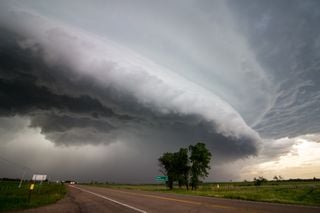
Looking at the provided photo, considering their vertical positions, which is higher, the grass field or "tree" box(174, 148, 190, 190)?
"tree" box(174, 148, 190, 190)

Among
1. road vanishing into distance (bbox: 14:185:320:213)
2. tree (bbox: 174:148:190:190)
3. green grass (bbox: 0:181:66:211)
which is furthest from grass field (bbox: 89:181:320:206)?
tree (bbox: 174:148:190:190)

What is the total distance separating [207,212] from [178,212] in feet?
5.14

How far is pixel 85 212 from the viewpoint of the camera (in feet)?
47.3

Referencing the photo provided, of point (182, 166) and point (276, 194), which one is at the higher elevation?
point (182, 166)

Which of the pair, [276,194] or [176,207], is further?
[276,194]

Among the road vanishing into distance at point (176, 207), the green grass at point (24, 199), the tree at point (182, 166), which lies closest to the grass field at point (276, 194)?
the road vanishing into distance at point (176, 207)

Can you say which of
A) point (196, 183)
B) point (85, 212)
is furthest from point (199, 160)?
point (85, 212)

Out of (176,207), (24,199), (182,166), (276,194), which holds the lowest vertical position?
(176,207)

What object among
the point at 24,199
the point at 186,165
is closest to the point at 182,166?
the point at 186,165

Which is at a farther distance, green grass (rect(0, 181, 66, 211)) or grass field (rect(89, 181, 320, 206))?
grass field (rect(89, 181, 320, 206))

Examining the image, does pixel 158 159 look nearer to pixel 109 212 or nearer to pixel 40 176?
pixel 40 176

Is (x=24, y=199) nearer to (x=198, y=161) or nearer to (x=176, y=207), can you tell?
(x=176, y=207)

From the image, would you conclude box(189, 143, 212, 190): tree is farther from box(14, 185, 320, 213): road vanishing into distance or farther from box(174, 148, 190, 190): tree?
box(14, 185, 320, 213): road vanishing into distance

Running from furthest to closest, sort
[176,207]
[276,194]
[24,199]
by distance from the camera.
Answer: [276,194] < [24,199] < [176,207]
